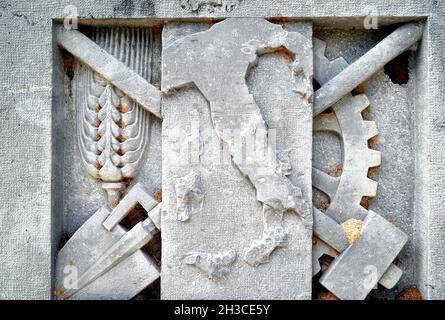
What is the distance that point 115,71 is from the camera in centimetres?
374

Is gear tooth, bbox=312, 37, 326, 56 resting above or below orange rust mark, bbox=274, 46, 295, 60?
above

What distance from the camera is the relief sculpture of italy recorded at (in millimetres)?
3668

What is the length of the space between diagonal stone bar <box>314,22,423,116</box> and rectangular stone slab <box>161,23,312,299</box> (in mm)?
140

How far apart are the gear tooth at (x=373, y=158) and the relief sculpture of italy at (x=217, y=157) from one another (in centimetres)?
3

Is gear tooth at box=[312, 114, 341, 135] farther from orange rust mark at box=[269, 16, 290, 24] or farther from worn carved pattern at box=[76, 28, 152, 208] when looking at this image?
worn carved pattern at box=[76, 28, 152, 208]

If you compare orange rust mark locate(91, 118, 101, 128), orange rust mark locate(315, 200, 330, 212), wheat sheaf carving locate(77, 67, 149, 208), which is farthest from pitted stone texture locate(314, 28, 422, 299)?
orange rust mark locate(91, 118, 101, 128)

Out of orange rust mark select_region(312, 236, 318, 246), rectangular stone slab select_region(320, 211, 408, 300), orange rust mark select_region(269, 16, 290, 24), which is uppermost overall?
orange rust mark select_region(269, 16, 290, 24)

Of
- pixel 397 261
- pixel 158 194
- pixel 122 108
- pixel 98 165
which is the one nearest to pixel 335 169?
pixel 397 261

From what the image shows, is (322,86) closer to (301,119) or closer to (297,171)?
(301,119)

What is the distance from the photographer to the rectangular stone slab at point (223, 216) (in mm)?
3686

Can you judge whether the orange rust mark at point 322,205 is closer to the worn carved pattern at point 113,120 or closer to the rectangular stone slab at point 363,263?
the rectangular stone slab at point 363,263

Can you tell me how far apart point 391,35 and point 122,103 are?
1.90 metres

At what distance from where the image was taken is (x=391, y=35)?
12.4ft
